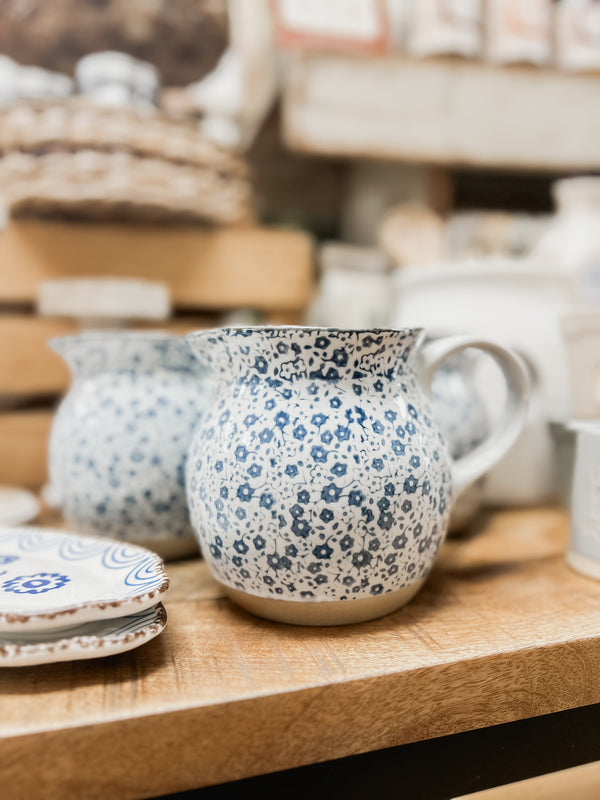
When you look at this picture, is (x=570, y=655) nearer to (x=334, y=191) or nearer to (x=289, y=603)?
(x=289, y=603)

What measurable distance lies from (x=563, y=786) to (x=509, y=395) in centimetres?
31

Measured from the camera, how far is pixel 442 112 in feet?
2.98

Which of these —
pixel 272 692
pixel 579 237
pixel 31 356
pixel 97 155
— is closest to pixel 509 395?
pixel 272 692

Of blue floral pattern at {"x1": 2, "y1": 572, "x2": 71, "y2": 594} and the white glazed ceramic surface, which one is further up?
the white glazed ceramic surface

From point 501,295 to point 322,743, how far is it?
58 centimetres

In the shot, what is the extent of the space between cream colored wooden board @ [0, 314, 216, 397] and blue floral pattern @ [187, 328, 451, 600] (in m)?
0.51

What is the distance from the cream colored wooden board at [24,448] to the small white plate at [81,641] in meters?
0.55

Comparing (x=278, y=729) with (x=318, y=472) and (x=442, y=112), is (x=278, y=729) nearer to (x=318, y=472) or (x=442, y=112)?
(x=318, y=472)

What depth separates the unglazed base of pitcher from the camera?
0.44 metres

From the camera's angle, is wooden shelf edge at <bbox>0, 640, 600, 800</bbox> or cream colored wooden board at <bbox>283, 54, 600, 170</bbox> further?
cream colored wooden board at <bbox>283, 54, 600, 170</bbox>

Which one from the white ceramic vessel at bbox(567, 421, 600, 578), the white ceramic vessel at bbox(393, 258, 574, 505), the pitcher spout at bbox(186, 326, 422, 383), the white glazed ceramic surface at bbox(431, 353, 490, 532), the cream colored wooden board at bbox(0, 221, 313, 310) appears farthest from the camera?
the cream colored wooden board at bbox(0, 221, 313, 310)

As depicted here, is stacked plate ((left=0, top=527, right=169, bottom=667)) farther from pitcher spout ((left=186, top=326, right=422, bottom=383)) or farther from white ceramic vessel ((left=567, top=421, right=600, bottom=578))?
white ceramic vessel ((left=567, top=421, right=600, bottom=578))

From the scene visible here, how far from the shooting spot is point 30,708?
0.35 metres

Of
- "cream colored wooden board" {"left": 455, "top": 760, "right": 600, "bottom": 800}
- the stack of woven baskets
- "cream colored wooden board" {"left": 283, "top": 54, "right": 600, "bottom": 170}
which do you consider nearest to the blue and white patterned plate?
"cream colored wooden board" {"left": 455, "top": 760, "right": 600, "bottom": 800}
